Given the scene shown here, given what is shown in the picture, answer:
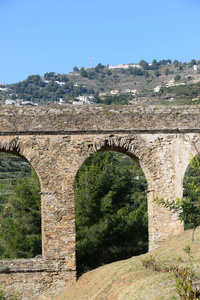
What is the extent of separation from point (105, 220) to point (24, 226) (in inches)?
146

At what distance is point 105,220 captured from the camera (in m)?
15.8

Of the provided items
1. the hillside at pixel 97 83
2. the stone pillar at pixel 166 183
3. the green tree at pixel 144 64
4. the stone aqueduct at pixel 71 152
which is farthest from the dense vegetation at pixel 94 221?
the green tree at pixel 144 64

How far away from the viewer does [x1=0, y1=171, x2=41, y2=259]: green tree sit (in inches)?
696

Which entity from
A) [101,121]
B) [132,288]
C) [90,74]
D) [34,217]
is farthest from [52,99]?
[132,288]

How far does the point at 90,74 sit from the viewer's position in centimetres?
7869

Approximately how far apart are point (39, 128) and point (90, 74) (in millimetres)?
68053

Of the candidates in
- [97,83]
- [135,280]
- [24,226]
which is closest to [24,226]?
[24,226]

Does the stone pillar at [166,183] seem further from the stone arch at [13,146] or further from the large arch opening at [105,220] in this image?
the large arch opening at [105,220]

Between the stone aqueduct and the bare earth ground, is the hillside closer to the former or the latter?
the stone aqueduct

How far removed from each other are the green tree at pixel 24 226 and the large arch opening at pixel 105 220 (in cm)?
184

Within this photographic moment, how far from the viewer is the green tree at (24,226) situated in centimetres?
1767

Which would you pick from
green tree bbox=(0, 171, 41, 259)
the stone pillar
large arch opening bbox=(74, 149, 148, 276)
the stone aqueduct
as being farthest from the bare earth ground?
green tree bbox=(0, 171, 41, 259)

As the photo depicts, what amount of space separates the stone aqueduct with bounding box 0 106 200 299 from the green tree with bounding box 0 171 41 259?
614 cm

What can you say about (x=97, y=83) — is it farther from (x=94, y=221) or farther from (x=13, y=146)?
(x=13, y=146)
